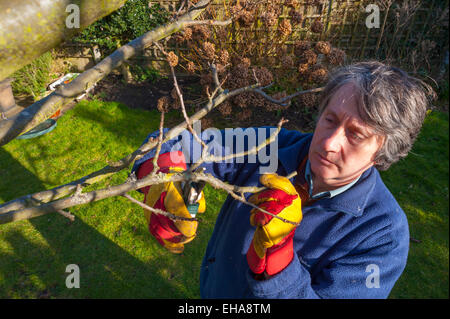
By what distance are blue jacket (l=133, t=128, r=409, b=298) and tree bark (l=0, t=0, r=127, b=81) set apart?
1.02m

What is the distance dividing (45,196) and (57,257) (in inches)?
102

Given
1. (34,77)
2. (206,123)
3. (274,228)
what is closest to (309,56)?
(206,123)

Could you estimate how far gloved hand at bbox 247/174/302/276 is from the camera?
1386 mm

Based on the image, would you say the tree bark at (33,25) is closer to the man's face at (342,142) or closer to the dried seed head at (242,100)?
the man's face at (342,142)

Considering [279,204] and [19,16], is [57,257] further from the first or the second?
[19,16]

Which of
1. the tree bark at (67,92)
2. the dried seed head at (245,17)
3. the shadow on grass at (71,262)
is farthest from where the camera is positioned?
the dried seed head at (245,17)

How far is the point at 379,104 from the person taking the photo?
1359 millimetres

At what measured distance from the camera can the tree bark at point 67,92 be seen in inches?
41.2

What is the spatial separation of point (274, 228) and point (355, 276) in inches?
18.1

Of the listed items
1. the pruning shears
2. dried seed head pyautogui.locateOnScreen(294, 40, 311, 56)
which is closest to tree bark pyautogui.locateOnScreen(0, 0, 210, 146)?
the pruning shears

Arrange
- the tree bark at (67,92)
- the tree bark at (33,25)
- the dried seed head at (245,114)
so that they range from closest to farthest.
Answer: the tree bark at (33,25) < the tree bark at (67,92) < the dried seed head at (245,114)

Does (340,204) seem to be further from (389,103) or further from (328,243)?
(389,103)

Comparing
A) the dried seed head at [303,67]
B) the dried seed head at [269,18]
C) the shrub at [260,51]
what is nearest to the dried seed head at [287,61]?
the shrub at [260,51]

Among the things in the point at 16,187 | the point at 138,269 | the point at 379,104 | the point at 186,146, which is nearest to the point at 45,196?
the point at 186,146
